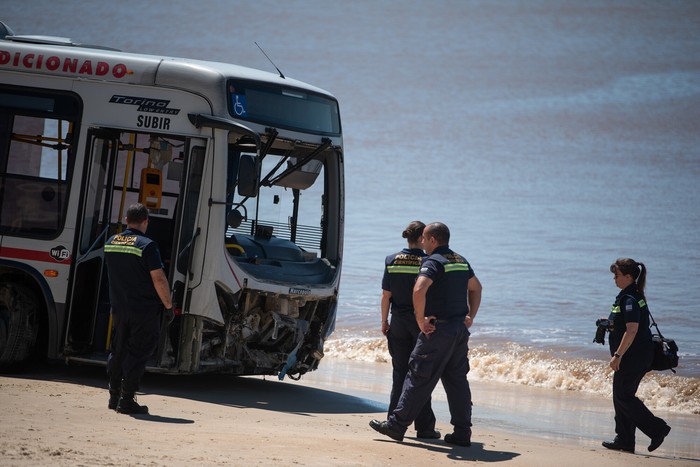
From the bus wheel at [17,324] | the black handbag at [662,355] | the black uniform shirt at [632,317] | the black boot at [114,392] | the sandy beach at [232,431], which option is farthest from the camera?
the bus wheel at [17,324]

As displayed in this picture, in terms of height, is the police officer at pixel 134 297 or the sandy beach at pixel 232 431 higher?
the police officer at pixel 134 297

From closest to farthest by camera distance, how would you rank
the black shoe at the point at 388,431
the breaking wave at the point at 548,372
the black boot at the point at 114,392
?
1. the black shoe at the point at 388,431
2. the black boot at the point at 114,392
3. the breaking wave at the point at 548,372

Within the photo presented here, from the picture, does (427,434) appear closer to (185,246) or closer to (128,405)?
(128,405)

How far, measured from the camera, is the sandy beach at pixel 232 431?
7.88m

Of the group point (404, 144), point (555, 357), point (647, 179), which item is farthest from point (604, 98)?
point (555, 357)

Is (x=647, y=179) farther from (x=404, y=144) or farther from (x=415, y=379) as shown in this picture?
(x=415, y=379)

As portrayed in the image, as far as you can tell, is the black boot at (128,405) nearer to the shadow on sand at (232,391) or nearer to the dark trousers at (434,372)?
the shadow on sand at (232,391)

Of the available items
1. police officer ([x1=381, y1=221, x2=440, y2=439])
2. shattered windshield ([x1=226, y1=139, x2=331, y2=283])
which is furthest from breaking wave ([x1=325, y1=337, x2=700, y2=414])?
police officer ([x1=381, y1=221, x2=440, y2=439])

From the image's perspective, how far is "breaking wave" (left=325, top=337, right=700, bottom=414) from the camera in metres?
15.6

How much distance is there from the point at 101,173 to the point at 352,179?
1839 inches

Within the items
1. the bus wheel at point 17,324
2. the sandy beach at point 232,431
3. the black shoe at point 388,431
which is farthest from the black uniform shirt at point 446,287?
the bus wheel at point 17,324

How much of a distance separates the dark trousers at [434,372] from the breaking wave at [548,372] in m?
6.73

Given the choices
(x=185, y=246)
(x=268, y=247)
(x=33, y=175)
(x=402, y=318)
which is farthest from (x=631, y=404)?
(x=33, y=175)

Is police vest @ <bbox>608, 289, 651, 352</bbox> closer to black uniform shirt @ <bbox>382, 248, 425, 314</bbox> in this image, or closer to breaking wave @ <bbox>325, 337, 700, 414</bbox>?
black uniform shirt @ <bbox>382, 248, 425, 314</bbox>
